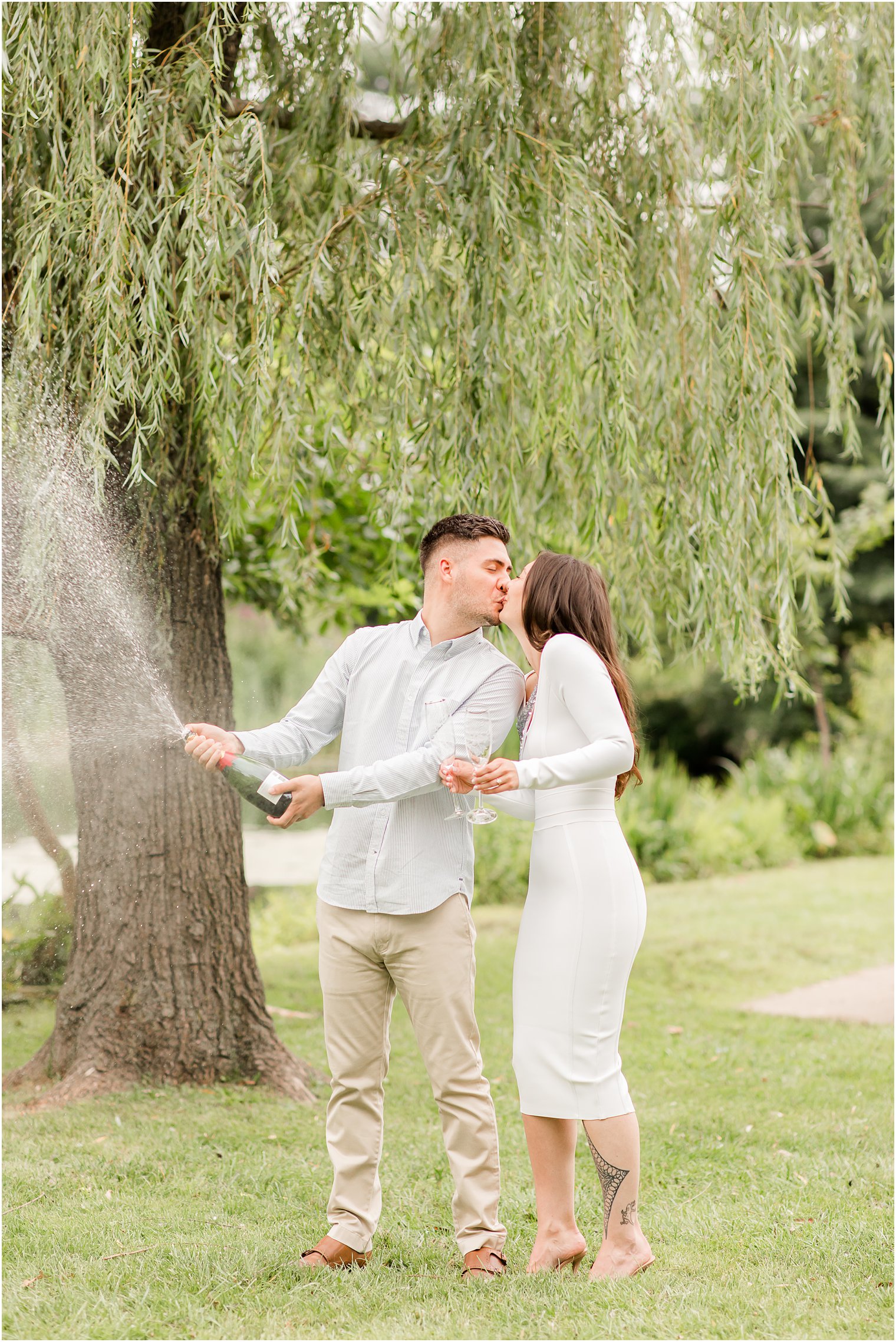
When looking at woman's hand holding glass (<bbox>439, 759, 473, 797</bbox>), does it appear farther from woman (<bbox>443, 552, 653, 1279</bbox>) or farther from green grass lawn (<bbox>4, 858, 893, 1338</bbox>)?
green grass lawn (<bbox>4, 858, 893, 1338</bbox>)

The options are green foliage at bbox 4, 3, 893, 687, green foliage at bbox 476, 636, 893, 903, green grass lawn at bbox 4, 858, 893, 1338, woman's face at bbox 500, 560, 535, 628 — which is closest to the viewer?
green grass lawn at bbox 4, 858, 893, 1338

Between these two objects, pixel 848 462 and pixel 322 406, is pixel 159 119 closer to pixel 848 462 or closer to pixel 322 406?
pixel 322 406

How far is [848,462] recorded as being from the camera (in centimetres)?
1620

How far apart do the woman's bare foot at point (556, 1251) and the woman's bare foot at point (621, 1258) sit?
0.17ft

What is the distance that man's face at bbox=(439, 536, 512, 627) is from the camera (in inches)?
128

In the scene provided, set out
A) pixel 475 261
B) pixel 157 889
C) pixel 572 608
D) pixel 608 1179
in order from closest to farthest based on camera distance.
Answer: pixel 608 1179 < pixel 572 608 < pixel 475 261 < pixel 157 889

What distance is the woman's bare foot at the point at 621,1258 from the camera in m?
2.99

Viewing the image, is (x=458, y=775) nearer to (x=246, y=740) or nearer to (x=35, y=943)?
(x=246, y=740)

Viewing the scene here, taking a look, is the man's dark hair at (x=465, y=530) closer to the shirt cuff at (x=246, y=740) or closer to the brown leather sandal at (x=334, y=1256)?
the shirt cuff at (x=246, y=740)

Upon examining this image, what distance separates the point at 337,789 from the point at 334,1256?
4.09 feet

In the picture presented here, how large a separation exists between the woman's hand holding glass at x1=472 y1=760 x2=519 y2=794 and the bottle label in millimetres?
507

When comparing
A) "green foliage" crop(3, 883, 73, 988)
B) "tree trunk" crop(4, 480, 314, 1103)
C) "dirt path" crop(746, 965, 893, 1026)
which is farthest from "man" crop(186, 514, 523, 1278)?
"green foliage" crop(3, 883, 73, 988)

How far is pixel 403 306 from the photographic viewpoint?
397cm

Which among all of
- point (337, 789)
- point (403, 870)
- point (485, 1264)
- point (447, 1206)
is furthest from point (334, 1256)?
point (337, 789)
